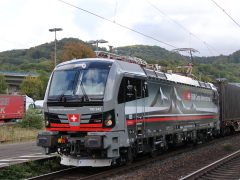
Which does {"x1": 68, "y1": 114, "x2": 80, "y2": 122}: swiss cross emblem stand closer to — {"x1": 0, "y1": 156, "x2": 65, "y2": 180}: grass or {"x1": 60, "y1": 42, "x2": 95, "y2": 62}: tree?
{"x1": 0, "y1": 156, "x2": 65, "y2": 180}: grass

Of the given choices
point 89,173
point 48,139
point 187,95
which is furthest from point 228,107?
point 48,139

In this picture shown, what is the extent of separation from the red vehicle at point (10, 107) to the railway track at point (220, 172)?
28.1m

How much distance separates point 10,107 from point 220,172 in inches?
1181

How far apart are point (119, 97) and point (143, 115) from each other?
5.86 ft

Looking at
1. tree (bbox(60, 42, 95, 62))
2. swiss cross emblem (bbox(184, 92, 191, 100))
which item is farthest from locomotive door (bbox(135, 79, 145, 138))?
tree (bbox(60, 42, 95, 62))

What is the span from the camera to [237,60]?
15462cm

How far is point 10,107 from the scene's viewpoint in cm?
3712

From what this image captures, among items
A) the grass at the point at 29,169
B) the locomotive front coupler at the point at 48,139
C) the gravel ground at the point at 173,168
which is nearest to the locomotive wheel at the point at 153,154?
the gravel ground at the point at 173,168

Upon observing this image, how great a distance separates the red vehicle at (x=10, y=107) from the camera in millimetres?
36188

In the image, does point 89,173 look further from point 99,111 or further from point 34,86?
point 34,86

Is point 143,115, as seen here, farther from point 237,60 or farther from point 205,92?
point 237,60

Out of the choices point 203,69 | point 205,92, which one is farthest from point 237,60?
point 205,92

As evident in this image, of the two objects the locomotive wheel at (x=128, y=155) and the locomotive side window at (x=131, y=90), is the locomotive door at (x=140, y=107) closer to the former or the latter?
the locomotive side window at (x=131, y=90)

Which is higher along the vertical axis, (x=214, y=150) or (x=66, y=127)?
(x=66, y=127)
